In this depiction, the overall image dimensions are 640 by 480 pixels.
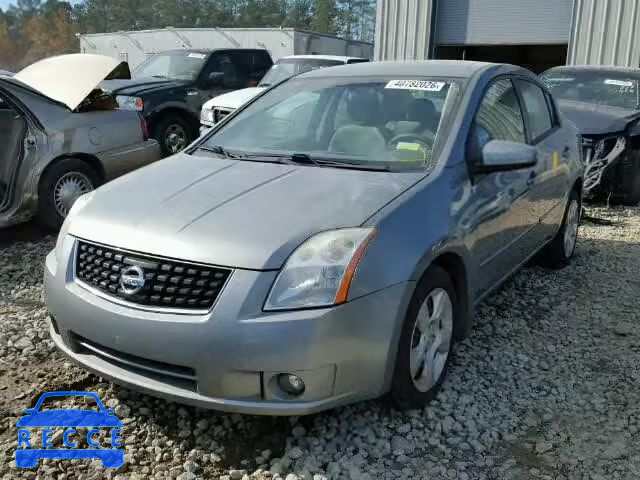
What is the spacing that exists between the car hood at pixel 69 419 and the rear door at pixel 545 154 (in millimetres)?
2748

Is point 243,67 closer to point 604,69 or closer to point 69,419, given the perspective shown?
point 604,69

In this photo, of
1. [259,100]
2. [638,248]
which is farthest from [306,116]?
[638,248]

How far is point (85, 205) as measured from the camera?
3.02 metres

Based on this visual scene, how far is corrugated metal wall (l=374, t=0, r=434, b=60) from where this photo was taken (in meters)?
15.9

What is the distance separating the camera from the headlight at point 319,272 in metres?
2.38

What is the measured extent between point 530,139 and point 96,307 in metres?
2.96

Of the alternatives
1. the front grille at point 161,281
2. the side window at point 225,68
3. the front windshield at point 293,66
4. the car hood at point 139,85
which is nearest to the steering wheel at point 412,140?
the front grille at point 161,281

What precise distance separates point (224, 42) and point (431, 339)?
96.1 ft

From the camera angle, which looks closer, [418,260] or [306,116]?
[418,260]

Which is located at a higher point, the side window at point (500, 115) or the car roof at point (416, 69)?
the car roof at point (416, 69)

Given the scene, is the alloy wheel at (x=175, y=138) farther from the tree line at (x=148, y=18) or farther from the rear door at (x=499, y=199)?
the tree line at (x=148, y=18)

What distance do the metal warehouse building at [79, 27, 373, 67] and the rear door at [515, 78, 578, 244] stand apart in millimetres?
22131

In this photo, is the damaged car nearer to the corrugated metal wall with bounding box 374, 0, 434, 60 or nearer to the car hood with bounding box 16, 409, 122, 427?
the car hood with bounding box 16, 409, 122, 427

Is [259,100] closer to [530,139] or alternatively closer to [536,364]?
[530,139]
